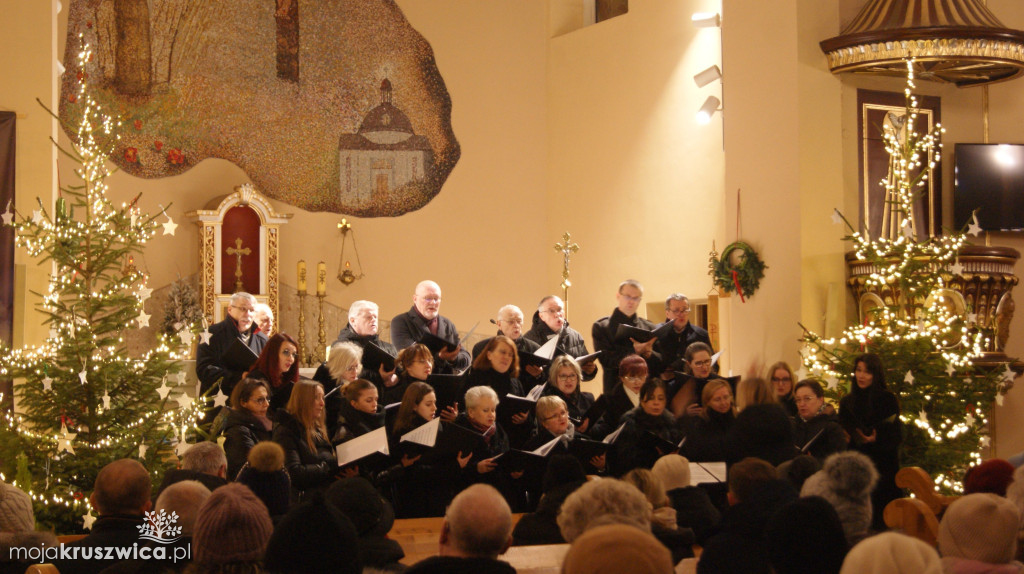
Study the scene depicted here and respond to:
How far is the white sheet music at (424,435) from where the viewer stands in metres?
5.54

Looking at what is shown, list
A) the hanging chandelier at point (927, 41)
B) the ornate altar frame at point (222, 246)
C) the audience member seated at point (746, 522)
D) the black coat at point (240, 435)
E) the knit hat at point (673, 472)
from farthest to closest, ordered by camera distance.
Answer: the ornate altar frame at point (222, 246) < the hanging chandelier at point (927, 41) < the black coat at point (240, 435) < the knit hat at point (673, 472) < the audience member seated at point (746, 522)

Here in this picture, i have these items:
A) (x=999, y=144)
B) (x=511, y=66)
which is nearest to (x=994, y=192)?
(x=999, y=144)

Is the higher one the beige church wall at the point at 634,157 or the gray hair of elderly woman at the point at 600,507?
the beige church wall at the point at 634,157

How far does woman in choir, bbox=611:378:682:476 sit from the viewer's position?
5.98 meters

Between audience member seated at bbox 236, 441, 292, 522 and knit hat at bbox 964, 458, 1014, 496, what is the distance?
9.17ft

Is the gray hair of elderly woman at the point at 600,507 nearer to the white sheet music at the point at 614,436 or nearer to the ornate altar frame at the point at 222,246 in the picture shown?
the white sheet music at the point at 614,436

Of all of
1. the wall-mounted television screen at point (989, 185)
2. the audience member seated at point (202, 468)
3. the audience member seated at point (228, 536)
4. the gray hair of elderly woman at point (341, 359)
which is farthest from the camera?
the wall-mounted television screen at point (989, 185)

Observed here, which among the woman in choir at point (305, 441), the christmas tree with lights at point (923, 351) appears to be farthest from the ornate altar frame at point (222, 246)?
the woman in choir at point (305, 441)

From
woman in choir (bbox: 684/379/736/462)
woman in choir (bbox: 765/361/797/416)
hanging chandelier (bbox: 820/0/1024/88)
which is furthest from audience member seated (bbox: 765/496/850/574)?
hanging chandelier (bbox: 820/0/1024/88)

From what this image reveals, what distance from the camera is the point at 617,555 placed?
7.67 feet

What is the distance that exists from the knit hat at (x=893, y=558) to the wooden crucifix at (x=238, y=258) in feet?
27.9

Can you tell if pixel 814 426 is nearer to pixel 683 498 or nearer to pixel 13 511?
pixel 683 498

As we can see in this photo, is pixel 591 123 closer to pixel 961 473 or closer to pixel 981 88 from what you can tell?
pixel 981 88

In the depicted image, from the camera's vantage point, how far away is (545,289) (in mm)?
12141
